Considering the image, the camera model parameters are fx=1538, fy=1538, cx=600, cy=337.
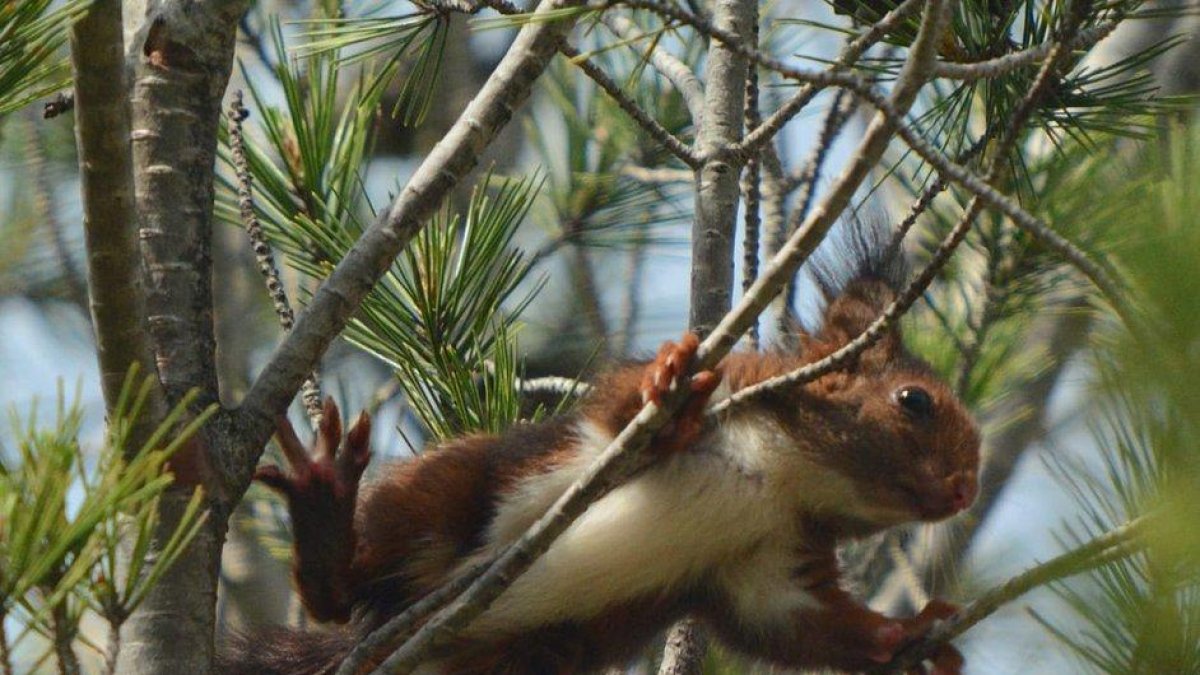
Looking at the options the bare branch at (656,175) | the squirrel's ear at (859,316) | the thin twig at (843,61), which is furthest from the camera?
the bare branch at (656,175)

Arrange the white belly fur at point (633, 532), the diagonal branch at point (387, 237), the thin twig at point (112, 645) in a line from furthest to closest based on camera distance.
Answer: the white belly fur at point (633, 532) → the diagonal branch at point (387, 237) → the thin twig at point (112, 645)

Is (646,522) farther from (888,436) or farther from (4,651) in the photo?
(4,651)

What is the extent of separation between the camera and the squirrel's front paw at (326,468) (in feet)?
9.49

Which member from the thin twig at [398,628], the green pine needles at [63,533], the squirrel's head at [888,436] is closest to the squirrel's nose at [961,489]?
the squirrel's head at [888,436]

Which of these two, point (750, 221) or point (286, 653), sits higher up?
point (750, 221)

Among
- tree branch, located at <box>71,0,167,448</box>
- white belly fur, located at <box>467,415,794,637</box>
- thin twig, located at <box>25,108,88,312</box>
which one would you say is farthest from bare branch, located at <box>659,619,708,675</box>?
thin twig, located at <box>25,108,88,312</box>

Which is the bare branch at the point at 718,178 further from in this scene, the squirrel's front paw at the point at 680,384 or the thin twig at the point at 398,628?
the thin twig at the point at 398,628

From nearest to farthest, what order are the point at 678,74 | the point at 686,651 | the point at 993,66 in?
the point at 993,66, the point at 686,651, the point at 678,74

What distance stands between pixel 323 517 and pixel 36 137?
473 centimetres

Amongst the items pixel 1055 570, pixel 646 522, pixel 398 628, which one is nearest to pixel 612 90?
pixel 646 522

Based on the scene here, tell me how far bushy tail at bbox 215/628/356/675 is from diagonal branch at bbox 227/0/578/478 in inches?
27.7

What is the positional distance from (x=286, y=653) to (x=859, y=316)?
4.45 feet

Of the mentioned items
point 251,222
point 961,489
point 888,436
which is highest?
point 251,222

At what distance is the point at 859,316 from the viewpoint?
3.18 m
